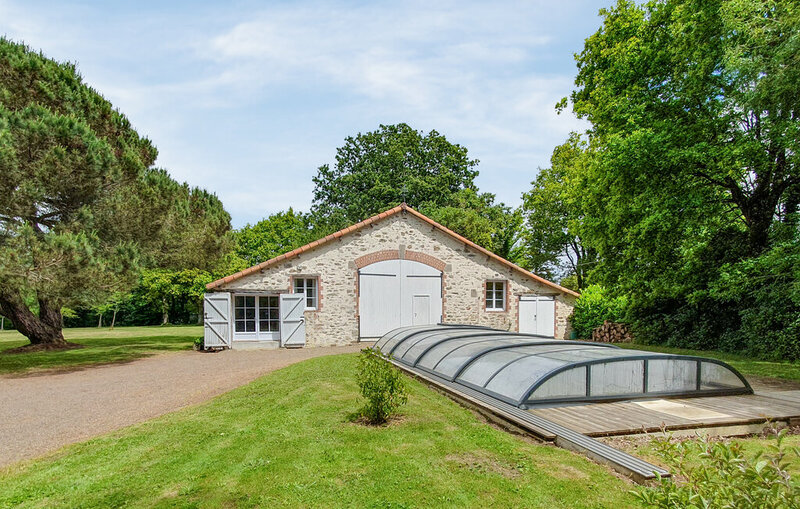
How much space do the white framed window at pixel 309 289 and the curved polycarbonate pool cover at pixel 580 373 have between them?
9.93 meters

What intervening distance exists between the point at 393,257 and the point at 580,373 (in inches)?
486

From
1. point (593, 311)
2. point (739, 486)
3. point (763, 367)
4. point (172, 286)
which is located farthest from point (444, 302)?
point (172, 286)

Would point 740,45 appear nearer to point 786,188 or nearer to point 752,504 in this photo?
point 786,188

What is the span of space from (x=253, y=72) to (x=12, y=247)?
7.49 metres

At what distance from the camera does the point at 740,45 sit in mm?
11742

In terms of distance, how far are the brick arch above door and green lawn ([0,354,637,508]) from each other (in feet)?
37.8

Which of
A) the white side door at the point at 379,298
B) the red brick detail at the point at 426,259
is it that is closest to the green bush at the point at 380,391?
the white side door at the point at 379,298

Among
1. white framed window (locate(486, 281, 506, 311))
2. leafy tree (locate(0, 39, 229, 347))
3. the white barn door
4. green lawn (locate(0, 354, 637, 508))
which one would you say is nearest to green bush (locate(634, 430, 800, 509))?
green lawn (locate(0, 354, 637, 508))

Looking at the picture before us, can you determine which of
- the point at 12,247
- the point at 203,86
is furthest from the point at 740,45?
the point at 12,247

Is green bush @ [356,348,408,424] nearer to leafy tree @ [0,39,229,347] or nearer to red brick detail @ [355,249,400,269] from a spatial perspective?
→ leafy tree @ [0,39,229,347]

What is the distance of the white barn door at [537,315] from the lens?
20.2m

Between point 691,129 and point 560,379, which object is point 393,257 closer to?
point 691,129

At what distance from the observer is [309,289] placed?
18312 mm

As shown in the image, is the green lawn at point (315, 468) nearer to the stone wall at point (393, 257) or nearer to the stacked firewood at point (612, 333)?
the stone wall at point (393, 257)
